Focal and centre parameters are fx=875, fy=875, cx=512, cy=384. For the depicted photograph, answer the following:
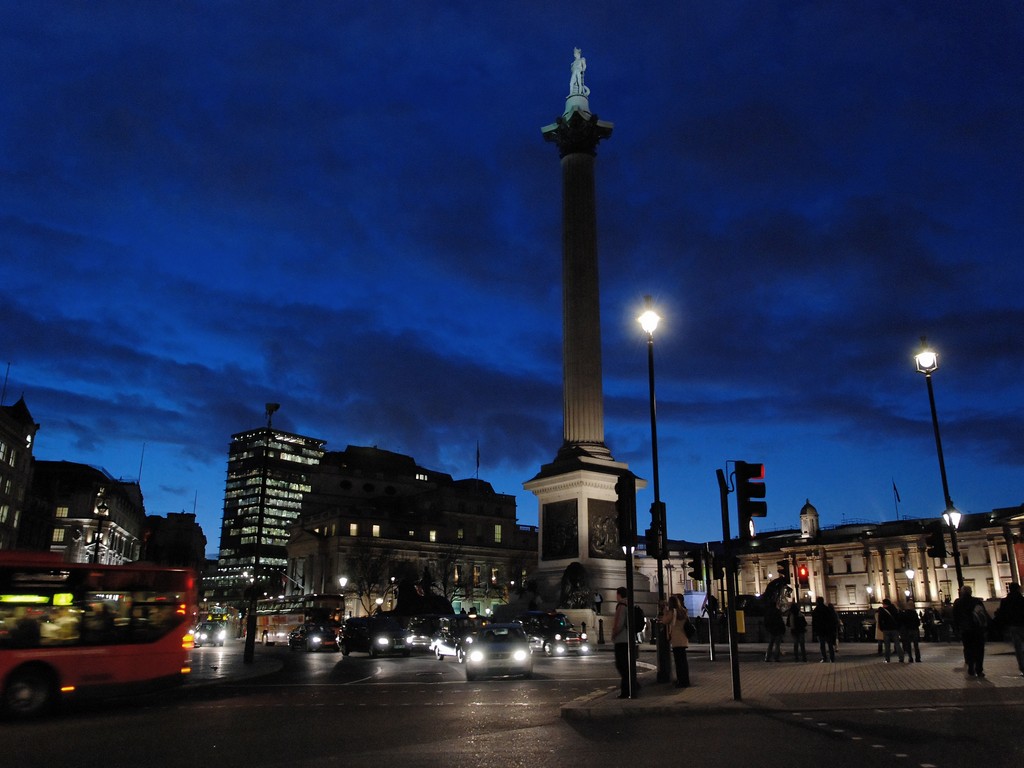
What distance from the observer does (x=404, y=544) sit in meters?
117

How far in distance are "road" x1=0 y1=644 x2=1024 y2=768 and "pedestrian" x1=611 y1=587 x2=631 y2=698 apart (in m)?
1.51

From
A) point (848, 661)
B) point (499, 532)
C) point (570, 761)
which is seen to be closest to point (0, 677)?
point (570, 761)

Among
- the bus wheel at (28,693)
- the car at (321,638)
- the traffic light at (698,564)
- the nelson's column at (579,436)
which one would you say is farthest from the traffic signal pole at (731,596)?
the car at (321,638)

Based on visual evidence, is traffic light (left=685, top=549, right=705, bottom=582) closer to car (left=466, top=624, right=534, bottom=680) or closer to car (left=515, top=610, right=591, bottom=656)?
car (left=515, top=610, right=591, bottom=656)

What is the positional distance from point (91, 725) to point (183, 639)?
15.8ft

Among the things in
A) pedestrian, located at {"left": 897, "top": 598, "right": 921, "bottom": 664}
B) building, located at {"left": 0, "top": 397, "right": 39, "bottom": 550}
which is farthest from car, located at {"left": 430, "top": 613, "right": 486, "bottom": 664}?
building, located at {"left": 0, "top": 397, "right": 39, "bottom": 550}

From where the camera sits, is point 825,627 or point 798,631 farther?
point 798,631

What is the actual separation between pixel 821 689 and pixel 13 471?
100815mm

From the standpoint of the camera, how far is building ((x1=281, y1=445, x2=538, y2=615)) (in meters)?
112

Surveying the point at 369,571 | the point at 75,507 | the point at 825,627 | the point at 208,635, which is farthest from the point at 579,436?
the point at 75,507

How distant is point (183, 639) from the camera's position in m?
19.8

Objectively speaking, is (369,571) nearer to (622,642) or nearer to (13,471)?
(13,471)

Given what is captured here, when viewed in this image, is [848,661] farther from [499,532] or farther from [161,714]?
[499,532]

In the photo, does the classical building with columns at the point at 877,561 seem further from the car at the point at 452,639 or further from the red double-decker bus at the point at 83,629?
the red double-decker bus at the point at 83,629
